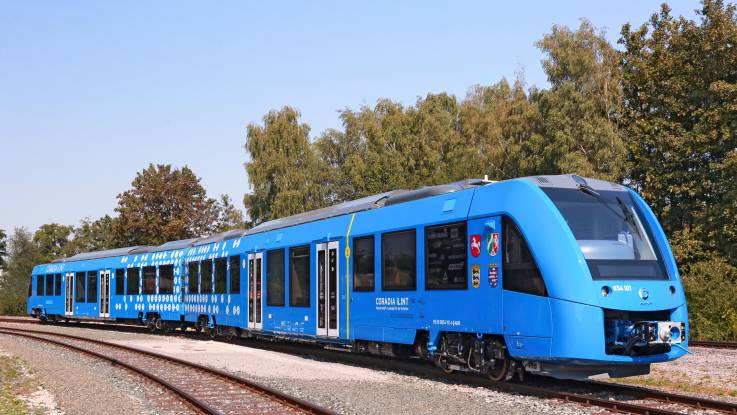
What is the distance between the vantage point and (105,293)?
1387 inches

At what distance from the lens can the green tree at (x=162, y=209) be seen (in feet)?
237

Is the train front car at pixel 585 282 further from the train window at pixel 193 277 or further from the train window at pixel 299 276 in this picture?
the train window at pixel 193 277

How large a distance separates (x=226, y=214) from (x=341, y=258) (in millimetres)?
67001

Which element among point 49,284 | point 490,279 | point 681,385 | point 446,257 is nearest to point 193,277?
point 446,257


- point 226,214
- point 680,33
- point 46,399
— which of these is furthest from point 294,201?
point 46,399

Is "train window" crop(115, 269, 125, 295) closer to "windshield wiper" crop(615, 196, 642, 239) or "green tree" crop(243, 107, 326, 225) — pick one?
"windshield wiper" crop(615, 196, 642, 239)

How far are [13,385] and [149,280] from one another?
54.0ft

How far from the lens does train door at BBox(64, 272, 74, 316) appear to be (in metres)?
38.5

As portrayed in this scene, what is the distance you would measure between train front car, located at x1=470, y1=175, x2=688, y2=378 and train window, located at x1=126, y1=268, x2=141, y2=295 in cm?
2274

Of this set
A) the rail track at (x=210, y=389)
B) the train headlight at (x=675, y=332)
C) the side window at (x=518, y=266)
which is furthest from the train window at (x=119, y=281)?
the train headlight at (x=675, y=332)

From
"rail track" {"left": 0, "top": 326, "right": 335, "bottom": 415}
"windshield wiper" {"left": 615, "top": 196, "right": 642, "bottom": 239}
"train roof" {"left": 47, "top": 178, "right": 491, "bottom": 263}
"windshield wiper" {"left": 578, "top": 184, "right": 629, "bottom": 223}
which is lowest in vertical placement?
"rail track" {"left": 0, "top": 326, "right": 335, "bottom": 415}

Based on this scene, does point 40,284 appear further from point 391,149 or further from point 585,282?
point 585,282

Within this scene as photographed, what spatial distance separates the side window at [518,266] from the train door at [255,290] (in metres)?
10.8

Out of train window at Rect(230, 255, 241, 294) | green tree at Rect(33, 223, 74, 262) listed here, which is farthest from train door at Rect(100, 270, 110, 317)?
green tree at Rect(33, 223, 74, 262)
